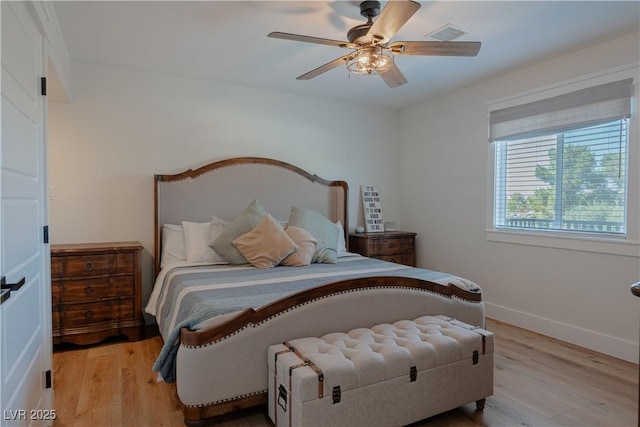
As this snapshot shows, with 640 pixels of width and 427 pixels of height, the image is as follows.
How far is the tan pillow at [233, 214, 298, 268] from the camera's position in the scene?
3.36 metres

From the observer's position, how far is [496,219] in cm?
404

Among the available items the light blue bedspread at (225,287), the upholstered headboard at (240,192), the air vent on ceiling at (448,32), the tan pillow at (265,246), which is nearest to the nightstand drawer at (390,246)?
the upholstered headboard at (240,192)

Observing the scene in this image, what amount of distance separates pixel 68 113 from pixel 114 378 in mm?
2359

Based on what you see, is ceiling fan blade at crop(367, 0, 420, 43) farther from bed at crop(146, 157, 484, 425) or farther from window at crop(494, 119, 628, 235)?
window at crop(494, 119, 628, 235)

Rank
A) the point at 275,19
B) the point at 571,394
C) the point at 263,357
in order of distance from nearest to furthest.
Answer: the point at 263,357
the point at 571,394
the point at 275,19

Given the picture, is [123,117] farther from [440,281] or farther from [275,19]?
[440,281]

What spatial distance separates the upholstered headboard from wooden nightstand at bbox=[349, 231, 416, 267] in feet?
0.77

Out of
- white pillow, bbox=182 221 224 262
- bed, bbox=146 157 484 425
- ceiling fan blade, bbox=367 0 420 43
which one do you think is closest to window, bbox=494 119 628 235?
bed, bbox=146 157 484 425

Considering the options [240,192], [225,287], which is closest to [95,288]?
[225,287]

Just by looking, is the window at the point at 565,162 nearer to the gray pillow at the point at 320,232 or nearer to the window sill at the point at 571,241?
the window sill at the point at 571,241

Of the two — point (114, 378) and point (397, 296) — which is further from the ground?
point (397, 296)

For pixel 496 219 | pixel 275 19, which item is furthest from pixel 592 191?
pixel 275 19

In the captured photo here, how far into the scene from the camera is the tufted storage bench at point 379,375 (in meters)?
1.76

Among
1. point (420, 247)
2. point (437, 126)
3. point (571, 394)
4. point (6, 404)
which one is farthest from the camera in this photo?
point (420, 247)
